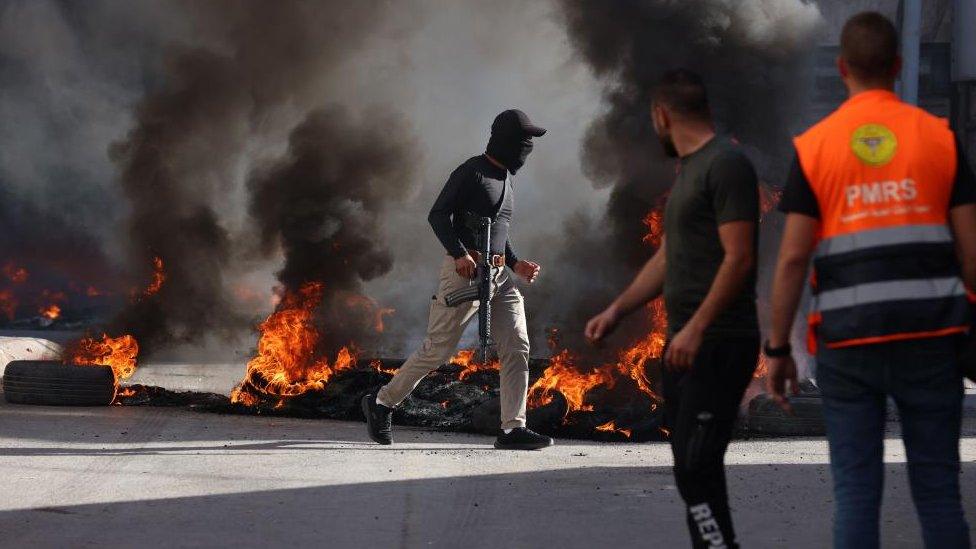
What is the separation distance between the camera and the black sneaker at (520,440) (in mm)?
6844

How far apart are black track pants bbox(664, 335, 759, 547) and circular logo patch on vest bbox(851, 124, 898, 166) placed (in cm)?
65

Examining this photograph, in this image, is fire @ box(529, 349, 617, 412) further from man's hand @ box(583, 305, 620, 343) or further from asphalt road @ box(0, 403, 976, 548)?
man's hand @ box(583, 305, 620, 343)

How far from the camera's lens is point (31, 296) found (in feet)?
65.9

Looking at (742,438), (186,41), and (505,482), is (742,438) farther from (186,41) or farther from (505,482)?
(186,41)

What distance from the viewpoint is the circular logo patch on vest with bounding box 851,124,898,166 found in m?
3.07

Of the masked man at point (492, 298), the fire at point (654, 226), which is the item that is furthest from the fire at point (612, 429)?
the fire at point (654, 226)

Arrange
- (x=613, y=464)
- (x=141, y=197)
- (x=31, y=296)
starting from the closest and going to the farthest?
(x=613, y=464), (x=141, y=197), (x=31, y=296)

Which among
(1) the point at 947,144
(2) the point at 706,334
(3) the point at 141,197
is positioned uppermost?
(3) the point at 141,197

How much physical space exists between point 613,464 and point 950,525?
346 cm

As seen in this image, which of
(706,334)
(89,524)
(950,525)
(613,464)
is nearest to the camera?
(950,525)

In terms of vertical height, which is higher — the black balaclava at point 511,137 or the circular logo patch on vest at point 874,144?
the black balaclava at point 511,137

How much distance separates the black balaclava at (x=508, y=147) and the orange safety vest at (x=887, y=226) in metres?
3.97

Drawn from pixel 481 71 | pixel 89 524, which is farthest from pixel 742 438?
pixel 481 71

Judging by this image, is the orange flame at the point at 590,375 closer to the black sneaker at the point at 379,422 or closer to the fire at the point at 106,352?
the black sneaker at the point at 379,422
